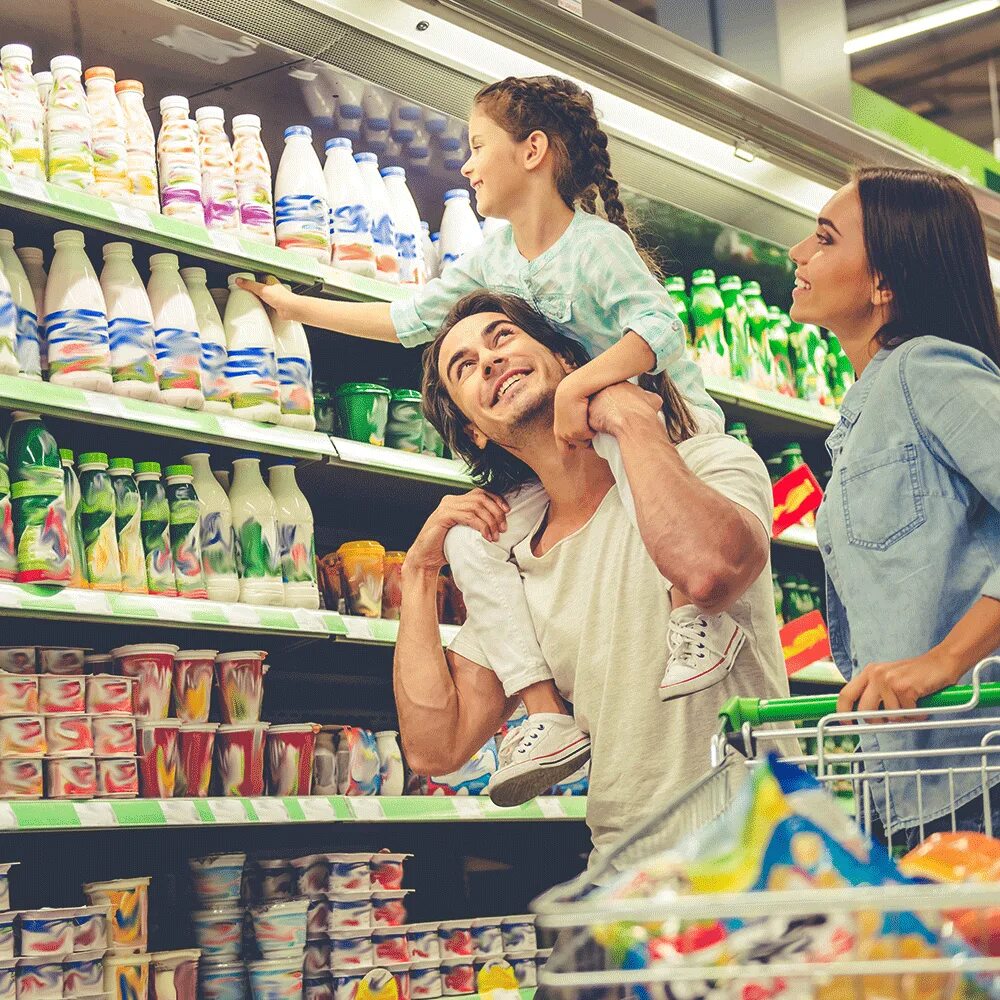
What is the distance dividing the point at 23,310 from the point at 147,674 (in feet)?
2.23

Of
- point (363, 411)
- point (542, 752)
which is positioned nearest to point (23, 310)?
point (363, 411)

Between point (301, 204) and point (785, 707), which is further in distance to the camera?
point (301, 204)

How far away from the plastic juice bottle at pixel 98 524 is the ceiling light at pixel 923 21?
19.8 ft

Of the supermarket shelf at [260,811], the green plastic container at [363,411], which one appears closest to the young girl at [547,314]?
the green plastic container at [363,411]

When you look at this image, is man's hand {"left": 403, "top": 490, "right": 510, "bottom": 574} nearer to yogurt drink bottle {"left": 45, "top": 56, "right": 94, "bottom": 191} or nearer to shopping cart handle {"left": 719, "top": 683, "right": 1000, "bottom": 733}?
shopping cart handle {"left": 719, "top": 683, "right": 1000, "bottom": 733}

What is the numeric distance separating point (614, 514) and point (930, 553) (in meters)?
0.48

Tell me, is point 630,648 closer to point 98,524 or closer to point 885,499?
point 885,499

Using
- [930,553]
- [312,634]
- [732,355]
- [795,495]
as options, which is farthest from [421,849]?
[930,553]

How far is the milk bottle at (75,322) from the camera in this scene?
255cm

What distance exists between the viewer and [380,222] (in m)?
3.12

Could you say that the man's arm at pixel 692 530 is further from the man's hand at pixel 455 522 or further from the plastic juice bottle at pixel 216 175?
the plastic juice bottle at pixel 216 175

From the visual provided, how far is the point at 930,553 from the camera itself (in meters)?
1.69

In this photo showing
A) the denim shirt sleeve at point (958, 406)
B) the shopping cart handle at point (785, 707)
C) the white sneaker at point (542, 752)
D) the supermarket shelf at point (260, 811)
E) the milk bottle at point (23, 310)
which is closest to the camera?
the shopping cart handle at point (785, 707)

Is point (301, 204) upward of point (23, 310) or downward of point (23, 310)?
upward
